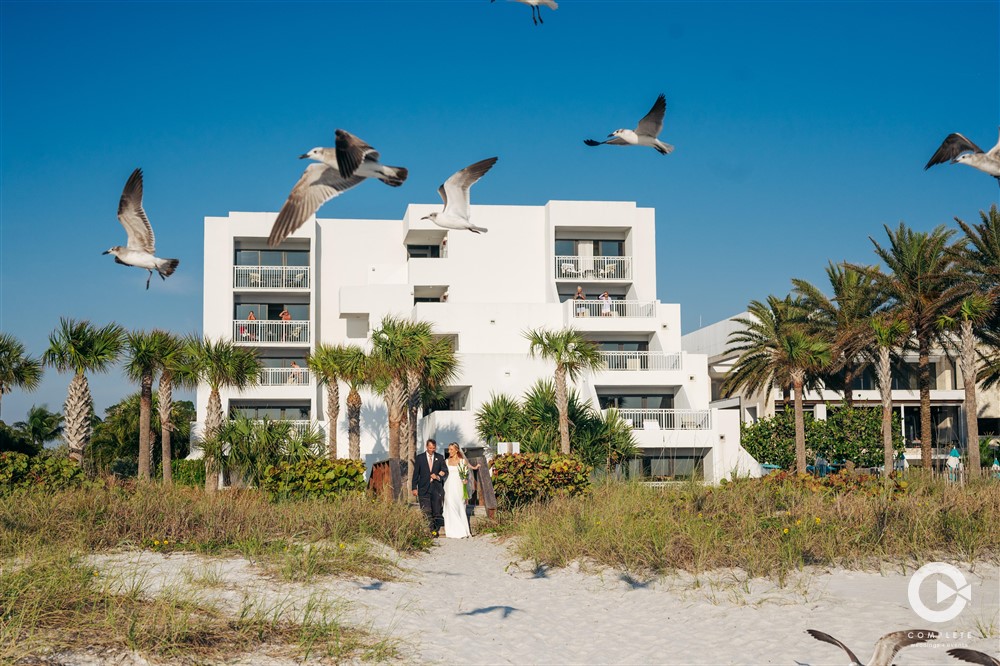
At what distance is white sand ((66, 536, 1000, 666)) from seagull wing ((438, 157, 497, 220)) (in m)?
5.01

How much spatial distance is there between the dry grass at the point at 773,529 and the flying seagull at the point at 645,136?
5418 mm

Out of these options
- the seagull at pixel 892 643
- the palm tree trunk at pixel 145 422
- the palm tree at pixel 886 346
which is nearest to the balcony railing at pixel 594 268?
the palm tree at pixel 886 346

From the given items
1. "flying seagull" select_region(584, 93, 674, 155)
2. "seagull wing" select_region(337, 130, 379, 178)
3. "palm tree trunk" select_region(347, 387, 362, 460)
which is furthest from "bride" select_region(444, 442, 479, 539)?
"palm tree trunk" select_region(347, 387, 362, 460)

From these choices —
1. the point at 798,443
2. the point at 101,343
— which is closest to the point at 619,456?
the point at 798,443

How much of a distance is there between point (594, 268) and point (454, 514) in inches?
1216

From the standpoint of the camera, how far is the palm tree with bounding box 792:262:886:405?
134 ft

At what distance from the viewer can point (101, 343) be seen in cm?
3209

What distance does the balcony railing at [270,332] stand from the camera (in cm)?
4697

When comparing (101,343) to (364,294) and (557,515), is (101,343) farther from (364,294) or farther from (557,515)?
(557,515)

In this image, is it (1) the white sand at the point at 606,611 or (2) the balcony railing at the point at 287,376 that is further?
(2) the balcony railing at the point at 287,376

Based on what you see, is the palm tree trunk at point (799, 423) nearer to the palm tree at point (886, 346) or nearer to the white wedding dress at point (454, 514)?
the palm tree at point (886, 346)

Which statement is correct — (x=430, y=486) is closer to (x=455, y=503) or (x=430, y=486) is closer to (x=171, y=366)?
(x=455, y=503)

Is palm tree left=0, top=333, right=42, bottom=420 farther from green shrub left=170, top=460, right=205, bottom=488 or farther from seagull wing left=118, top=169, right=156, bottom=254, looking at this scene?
seagull wing left=118, top=169, right=156, bottom=254

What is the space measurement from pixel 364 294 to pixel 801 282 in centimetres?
1920
